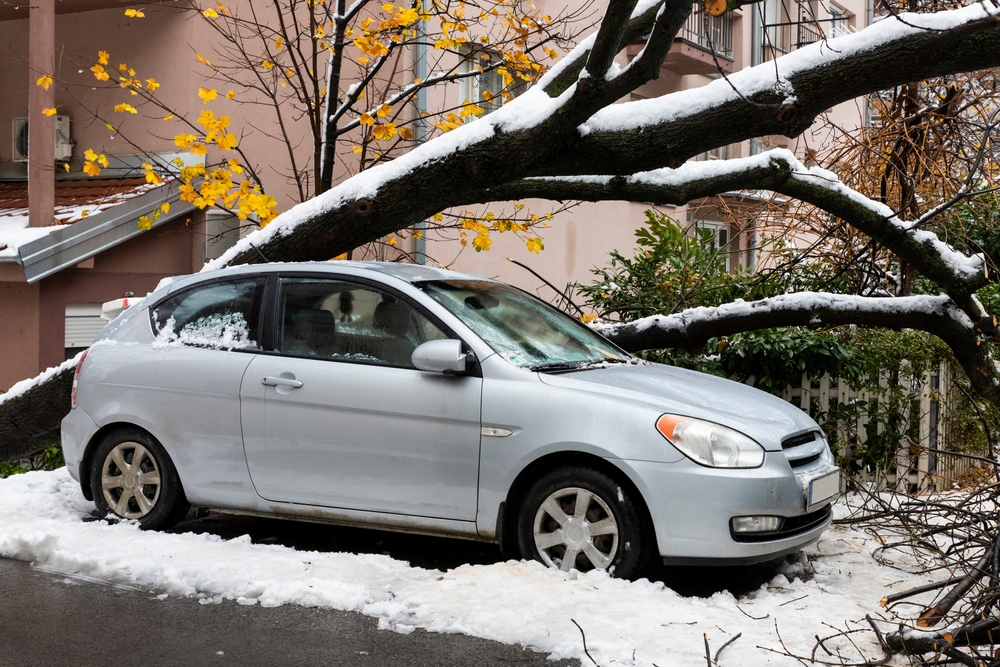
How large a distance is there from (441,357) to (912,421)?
14.6 ft

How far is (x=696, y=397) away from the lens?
17.5 feet

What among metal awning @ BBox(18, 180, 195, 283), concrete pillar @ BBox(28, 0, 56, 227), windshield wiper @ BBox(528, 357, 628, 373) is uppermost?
concrete pillar @ BBox(28, 0, 56, 227)

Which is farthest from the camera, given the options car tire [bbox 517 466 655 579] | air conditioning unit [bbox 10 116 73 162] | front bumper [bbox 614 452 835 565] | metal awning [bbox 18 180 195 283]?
air conditioning unit [bbox 10 116 73 162]

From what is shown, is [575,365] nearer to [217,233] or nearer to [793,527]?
[793,527]

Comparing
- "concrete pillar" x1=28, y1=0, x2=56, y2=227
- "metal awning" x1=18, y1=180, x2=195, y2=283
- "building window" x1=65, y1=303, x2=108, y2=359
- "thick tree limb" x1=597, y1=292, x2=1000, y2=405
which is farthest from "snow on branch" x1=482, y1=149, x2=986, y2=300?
"building window" x1=65, y1=303, x2=108, y2=359

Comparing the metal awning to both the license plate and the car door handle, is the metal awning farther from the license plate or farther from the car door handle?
the license plate

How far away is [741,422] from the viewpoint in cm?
509

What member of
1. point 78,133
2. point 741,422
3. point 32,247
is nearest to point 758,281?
point 741,422

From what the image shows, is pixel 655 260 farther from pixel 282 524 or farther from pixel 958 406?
pixel 282 524

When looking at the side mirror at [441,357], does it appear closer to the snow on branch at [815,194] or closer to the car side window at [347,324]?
the car side window at [347,324]

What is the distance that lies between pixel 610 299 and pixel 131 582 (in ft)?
18.1

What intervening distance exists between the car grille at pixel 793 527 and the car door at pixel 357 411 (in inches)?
53.2

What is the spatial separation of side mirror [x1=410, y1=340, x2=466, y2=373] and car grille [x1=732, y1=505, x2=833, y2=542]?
1568 millimetres

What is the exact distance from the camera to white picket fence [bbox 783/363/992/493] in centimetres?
798
